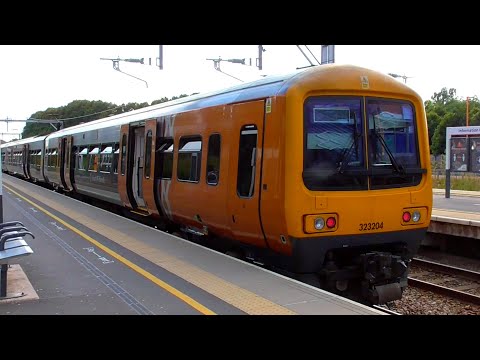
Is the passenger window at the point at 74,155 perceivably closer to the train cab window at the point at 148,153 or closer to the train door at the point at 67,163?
the train door at the point at 67,163

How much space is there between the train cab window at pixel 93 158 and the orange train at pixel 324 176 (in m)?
8.04

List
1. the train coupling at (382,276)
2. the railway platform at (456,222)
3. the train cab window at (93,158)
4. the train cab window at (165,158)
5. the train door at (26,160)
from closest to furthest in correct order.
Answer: the train coupling at (382,276) < the train cab window at (165,158) < the railway platform at (456,222) < the train cab window at (93,158) < the train door at (26,160)

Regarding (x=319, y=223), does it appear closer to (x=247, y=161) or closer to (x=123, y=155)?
(x=247, y=161)

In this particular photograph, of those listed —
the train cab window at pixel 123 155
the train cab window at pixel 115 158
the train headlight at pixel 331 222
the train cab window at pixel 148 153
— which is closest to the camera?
the train headlight at pixel 331 222

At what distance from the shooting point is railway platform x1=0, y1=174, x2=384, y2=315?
203 inches

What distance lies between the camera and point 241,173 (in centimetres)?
695

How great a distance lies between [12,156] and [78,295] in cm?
4053

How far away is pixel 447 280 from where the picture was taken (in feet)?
31.4

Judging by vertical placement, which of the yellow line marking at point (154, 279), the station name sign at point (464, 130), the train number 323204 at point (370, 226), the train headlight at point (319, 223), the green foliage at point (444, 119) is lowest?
the yellow line marking at point (154, 279)

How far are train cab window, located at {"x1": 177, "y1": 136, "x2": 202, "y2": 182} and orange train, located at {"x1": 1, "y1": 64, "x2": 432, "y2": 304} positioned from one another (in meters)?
0.21

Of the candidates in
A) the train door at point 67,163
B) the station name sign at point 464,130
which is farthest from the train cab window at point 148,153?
the station name sign at point 464,130

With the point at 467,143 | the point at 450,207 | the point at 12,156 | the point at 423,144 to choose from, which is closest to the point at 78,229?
the point at 423,144

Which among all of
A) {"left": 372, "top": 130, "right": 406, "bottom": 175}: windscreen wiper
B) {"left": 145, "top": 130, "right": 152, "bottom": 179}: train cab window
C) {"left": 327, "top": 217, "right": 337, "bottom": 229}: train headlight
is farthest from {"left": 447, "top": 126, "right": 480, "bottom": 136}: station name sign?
{"left": 327, "top": 217, "right": 337, "bottom": 229}: train headlight

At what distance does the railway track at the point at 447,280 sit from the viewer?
27.3 ft
